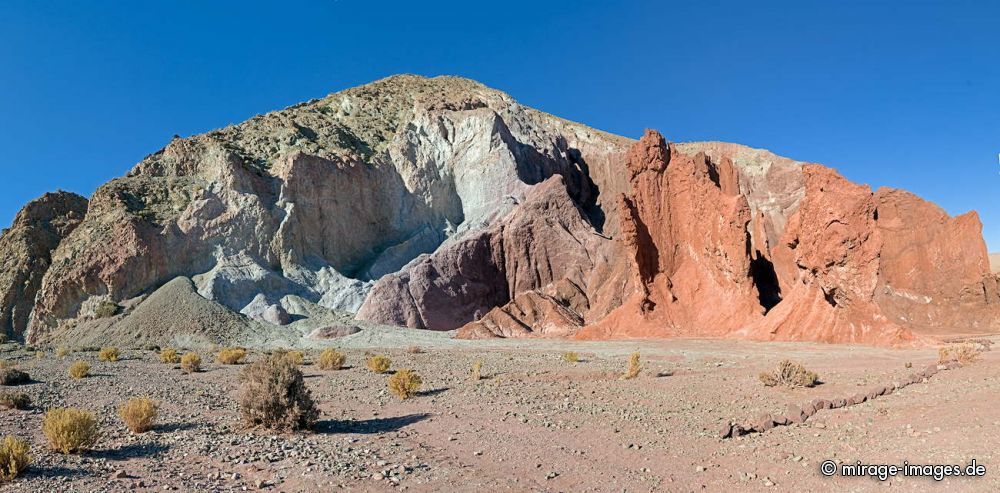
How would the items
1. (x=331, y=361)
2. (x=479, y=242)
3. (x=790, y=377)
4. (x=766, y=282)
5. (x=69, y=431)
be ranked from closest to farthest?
1. (x=69, y=431)
2. (x=790, y=377)
3. (x=331, y=361)
4. (x=766, y=282)
5. (x=479, y=242)

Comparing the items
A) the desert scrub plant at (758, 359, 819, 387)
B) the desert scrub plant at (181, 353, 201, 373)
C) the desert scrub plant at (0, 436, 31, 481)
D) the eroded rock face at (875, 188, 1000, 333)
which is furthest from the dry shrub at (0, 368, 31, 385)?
the eroded rock face at (875, 188, 1000, 333)

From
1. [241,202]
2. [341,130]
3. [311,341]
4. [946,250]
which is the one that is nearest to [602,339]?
[311,341]

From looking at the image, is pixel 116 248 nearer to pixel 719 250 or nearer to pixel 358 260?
pixel 358 260

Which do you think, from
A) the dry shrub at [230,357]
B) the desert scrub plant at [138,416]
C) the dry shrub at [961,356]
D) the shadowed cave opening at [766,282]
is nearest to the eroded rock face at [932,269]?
the shadowed cave opening at [766,282]

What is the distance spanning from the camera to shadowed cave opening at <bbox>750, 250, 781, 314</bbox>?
136ft

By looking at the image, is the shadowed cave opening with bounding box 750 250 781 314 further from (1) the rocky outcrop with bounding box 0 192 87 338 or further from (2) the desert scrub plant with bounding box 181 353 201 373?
(1) the rocky outcrop with bounding box 0 192 87 338

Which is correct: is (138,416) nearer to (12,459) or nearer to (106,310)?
(12,459)

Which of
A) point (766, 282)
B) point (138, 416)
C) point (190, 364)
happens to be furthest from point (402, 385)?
point (766, 282)

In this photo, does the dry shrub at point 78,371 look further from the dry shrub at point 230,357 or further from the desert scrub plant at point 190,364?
the dry shrub at point 230,357

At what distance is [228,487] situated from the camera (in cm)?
738

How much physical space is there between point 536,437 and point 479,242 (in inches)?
1759

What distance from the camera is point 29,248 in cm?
4975

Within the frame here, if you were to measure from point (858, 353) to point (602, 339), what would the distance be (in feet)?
51.9

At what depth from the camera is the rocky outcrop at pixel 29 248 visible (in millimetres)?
46625
